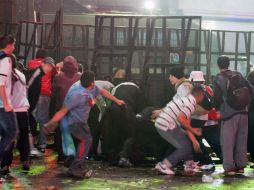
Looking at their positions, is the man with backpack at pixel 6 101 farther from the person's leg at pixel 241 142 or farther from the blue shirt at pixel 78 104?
the person's leg at pixel 241 142

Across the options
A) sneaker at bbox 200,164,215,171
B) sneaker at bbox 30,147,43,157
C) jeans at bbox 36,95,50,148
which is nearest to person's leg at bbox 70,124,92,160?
sneaker at bbox 30,147,43,157

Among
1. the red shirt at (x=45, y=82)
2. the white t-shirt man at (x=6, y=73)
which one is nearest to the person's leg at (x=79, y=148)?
the white t-shirt man at (x=6, y=73)

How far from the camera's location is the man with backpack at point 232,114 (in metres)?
8.70

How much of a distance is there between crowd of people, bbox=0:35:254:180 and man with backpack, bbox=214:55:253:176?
16mm

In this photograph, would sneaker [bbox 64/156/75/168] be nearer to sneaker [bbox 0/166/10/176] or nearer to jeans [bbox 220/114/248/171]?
sneaker [bbox 0/166/10/176]

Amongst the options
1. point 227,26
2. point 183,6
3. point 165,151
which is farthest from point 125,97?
point 183,6

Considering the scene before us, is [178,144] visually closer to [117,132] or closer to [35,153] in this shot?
[117,132]

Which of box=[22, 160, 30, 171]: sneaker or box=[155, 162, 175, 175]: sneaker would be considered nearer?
box=[22, 160, 30, 171]: sneaker

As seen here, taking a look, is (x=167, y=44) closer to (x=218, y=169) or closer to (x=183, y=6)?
(x=218, y=169)

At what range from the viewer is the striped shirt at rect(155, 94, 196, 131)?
855 centimetres

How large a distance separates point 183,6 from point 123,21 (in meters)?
34.7

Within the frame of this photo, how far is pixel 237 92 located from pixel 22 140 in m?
3.55

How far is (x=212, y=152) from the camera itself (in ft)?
35.2

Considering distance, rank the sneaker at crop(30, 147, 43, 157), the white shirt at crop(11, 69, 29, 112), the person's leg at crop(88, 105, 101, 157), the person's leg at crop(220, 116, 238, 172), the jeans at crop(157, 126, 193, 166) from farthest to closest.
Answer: the person's leg at crop(88, 105, 101, 157), the sneaker at crop(30, 147, 43, 157), the person's leg at crop(220, 116, 238, 172), the jeans at crop(157, 126, 193, 166), the white shirt at crop(11, 69, 29, 112)
